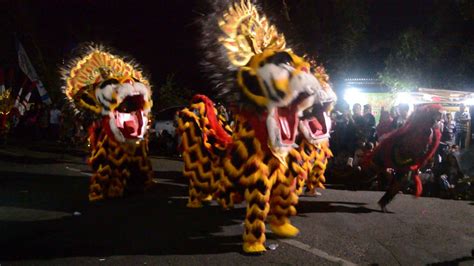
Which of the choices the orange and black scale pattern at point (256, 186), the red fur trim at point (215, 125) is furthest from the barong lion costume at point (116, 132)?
the orange and black scale pattern at point (256, 186)

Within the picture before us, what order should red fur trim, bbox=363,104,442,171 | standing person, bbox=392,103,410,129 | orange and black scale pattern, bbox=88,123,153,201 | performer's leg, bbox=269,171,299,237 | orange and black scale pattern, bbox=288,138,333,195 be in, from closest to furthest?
performer's leg, bbox=269,171,299,237, red fur trim, bbox=363,104,442,171, orange and black scale pattern, bbox=288,138,333,195, orange and black scale pattern, bbox=88,123,153,201, standing person, bbox=392,103,410,129

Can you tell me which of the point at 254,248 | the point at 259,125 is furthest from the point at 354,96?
the point at 254,248

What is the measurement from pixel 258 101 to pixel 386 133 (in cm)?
439

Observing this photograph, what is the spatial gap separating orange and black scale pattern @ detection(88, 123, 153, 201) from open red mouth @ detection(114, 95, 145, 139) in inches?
9.3

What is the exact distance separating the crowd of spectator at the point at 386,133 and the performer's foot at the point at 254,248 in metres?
4.28

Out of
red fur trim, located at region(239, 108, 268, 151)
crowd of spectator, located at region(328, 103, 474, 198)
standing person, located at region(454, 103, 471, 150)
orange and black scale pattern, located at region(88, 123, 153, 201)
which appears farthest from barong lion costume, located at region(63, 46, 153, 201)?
standing person, located at region(454, 103, 471, 150)

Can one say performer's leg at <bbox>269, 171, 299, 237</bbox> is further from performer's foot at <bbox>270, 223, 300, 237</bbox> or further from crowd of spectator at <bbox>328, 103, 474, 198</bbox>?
crowd of spectator at <bbox>328, 103, 474, 198</bbox>

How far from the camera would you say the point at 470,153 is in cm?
550

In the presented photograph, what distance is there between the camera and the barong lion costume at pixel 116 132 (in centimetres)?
754

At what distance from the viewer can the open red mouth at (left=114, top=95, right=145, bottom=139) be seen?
7.57 meters

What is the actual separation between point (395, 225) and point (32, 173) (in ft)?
26.5

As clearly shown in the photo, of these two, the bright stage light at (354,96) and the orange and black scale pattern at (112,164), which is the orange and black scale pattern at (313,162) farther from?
the bright stage light at (354,96)

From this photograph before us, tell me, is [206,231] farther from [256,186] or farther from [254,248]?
[256,186]

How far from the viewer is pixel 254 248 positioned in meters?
4.91
